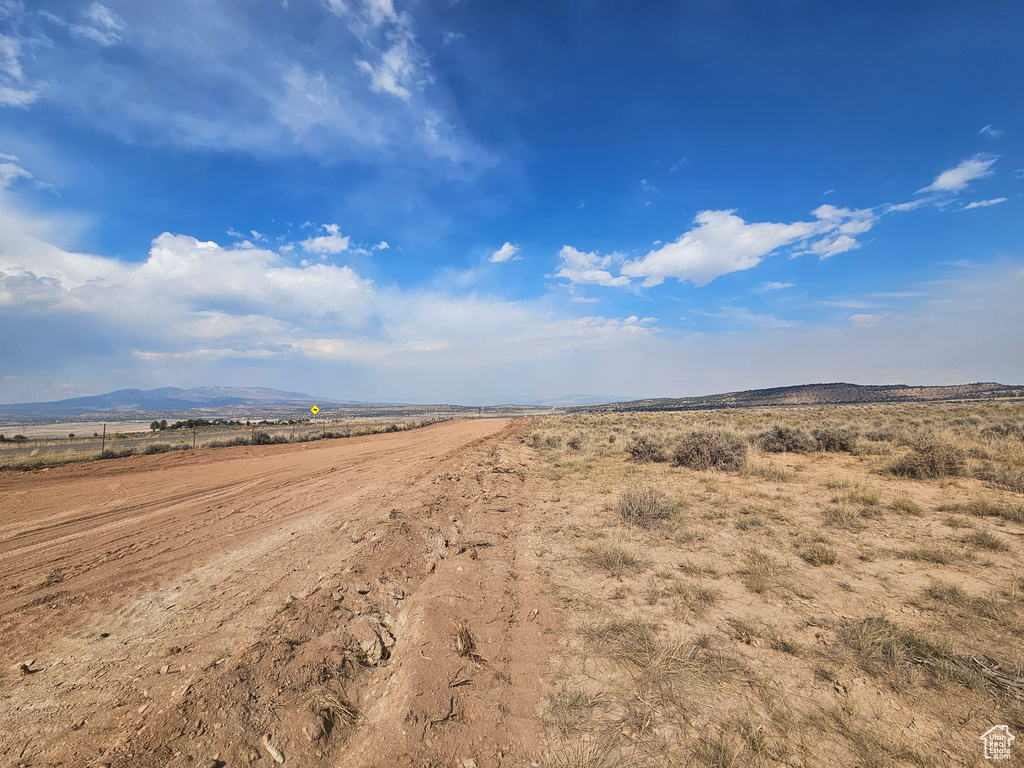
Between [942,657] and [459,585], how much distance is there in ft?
16.9

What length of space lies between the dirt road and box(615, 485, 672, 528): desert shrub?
232cm

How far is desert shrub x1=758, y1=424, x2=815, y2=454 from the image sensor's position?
51.0ft

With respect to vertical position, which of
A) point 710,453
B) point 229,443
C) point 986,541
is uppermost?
point 710,453

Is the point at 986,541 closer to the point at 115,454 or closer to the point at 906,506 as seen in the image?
the point at 906,506

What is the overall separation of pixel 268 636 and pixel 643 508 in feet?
21.8

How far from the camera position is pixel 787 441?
15.9 metres

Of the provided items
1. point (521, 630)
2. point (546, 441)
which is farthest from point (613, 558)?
point (546, 441)

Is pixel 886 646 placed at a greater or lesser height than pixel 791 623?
greater

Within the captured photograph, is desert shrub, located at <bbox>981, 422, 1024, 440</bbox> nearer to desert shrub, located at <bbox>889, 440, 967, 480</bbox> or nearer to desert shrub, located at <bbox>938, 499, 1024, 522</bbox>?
desert shrub, located at <bbox>889, 440, 967, 480</bbox>

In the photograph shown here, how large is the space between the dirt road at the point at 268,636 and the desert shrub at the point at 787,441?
1245 centimetres

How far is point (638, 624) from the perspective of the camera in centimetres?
453

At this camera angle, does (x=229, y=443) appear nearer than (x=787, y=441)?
No

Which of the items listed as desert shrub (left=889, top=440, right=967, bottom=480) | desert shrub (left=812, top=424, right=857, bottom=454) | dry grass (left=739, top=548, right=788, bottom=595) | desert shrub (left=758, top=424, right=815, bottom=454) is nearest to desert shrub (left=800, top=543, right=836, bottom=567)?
dry grass (left=739, top=548, right=788, bottom=595)

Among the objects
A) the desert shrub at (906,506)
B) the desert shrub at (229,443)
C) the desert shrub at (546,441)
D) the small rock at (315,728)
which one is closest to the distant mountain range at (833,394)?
the desert shrub at (546,441)
